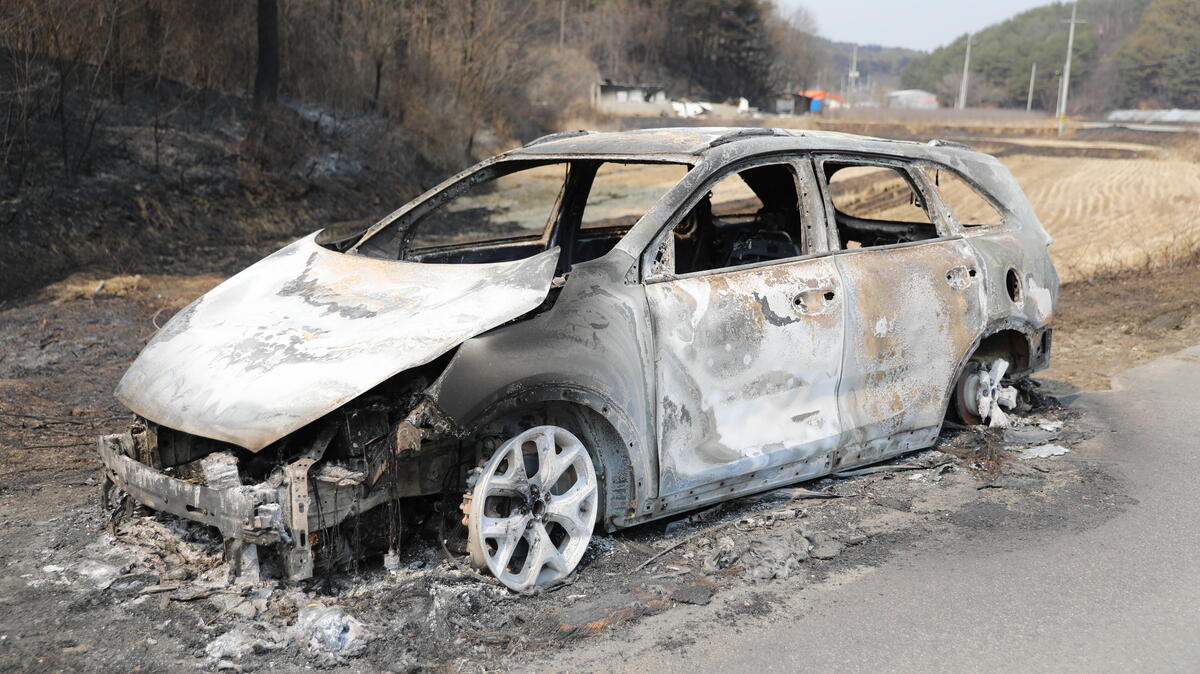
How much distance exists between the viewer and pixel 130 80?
18562 millimetres

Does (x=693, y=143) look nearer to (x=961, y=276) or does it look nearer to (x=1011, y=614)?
(x=961, y=276)

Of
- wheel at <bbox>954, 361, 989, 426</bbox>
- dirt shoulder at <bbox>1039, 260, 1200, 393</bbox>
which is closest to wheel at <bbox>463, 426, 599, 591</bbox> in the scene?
wheel at <bbox>954, 361, 989, 426</bbox>

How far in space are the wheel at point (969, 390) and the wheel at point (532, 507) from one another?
280 cm

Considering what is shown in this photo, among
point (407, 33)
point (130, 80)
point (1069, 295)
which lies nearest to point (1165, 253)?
point (1069, 295)

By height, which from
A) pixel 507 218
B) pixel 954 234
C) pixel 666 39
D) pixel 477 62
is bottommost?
pixel 507 218

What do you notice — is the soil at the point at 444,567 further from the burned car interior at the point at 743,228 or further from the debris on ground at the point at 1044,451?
the burned car interior at the point at 743,228

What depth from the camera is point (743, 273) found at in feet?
15.4

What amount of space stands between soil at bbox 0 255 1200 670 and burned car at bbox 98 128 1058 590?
0.19m

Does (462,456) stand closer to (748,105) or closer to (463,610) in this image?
(463,610)

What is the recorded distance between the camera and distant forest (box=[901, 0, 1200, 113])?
12025cm

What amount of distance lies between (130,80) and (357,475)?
57.1 feet

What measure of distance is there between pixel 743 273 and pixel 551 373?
1.15 metres

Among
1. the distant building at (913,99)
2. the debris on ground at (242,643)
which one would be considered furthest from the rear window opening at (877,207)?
the distant building at (913,99)

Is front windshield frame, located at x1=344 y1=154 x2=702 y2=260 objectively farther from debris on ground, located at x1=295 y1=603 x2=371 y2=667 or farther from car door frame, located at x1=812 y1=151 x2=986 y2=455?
debris on ground, located at x1=295 y1=603 x2=371 y2=667
